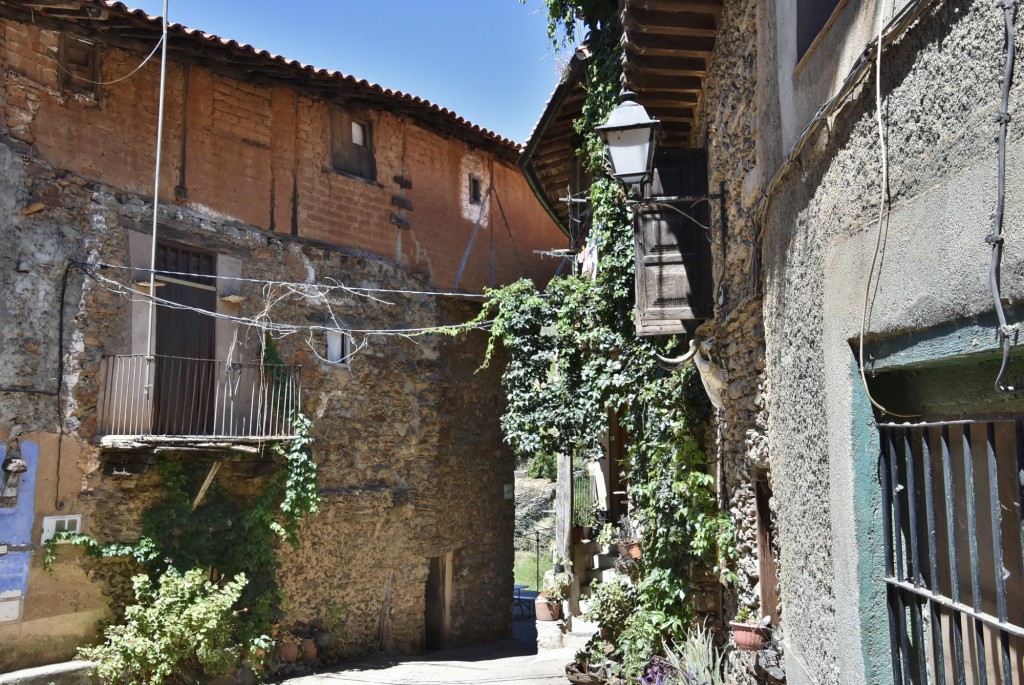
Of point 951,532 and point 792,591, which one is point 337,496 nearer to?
point 792,591

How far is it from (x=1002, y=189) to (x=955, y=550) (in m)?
1.23

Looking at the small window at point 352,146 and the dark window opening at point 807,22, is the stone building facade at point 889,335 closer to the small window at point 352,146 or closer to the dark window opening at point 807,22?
the dark window opening at point 807,22

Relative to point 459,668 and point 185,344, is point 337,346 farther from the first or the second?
point 459,668

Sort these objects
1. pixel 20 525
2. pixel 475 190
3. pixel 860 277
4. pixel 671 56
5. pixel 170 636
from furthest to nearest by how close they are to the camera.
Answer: pixel 475 190 < pixel 170 636 < pixel 20 525 < pixel 671 56 < pixel 860 277

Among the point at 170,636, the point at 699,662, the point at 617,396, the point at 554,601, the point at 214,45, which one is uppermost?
the point at 214,45

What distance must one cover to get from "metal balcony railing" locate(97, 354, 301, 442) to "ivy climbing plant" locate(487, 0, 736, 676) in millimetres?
3191

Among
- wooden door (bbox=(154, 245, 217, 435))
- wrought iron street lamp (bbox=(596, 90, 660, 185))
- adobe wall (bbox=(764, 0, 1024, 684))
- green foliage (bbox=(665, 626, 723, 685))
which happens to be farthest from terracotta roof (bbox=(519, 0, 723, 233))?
wooden door (bbox=(154, 245, 217, 435))

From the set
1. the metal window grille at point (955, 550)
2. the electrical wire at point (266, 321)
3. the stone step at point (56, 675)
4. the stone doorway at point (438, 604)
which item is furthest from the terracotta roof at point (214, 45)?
the metal window grille at point (955, 550)

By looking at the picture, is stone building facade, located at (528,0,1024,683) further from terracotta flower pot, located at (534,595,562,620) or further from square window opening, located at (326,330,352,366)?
terracotta flower pot, located at (534,595,562,620)

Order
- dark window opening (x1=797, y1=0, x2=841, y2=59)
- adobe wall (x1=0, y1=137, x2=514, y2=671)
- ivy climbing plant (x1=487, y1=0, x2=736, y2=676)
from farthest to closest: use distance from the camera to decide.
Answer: adobe wall (x1=0, y1=137, x2=514, y2=671) → ivy climbing plant (x1=487, y1=0, x2=736, y2=676) → dark window opening (x1=797, y1=0, x2=841, y2=59)

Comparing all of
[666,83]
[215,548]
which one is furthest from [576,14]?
[215,548]

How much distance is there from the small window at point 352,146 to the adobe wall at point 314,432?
1362 mm

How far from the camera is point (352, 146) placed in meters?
13.5

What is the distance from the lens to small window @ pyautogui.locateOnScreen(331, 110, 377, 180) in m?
13.3
